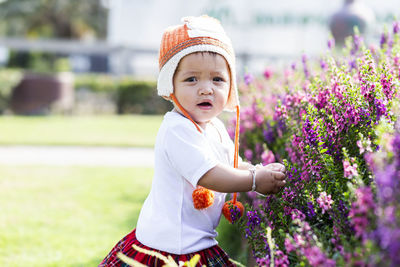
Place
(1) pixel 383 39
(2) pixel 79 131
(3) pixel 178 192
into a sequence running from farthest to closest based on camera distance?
(2) pixel 79 131 < (1) pixel 383 39 < (3) pixel 178 192

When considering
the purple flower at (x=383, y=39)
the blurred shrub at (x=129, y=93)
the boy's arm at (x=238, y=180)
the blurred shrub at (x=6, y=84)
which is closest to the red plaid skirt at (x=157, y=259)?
the boy's arm at (x=238, y=180)

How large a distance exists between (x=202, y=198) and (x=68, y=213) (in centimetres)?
322

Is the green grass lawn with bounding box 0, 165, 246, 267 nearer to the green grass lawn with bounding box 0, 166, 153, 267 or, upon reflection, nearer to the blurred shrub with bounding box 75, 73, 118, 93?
the green grass lawn with bounding box 0, 166, 153, 267

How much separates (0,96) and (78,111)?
263 cm

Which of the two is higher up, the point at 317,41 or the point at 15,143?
the point at 317,41

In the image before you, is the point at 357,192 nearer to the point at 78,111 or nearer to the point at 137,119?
the point at 137,119

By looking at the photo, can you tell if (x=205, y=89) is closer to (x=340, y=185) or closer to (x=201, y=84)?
(x=201, y=84)

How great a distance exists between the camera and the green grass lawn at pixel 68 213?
3699 mm

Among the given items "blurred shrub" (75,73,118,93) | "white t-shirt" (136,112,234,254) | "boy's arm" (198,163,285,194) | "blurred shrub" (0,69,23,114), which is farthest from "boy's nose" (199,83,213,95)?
"blurred shrub" (75,73,118,93)

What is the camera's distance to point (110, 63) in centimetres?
2386

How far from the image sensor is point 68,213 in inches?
193

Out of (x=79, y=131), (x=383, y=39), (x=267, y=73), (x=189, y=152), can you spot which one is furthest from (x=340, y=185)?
(x=79, y=131)

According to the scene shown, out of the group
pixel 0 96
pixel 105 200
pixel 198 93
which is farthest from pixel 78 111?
pixel 198 93

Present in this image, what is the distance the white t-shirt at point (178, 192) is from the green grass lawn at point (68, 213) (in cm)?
105
